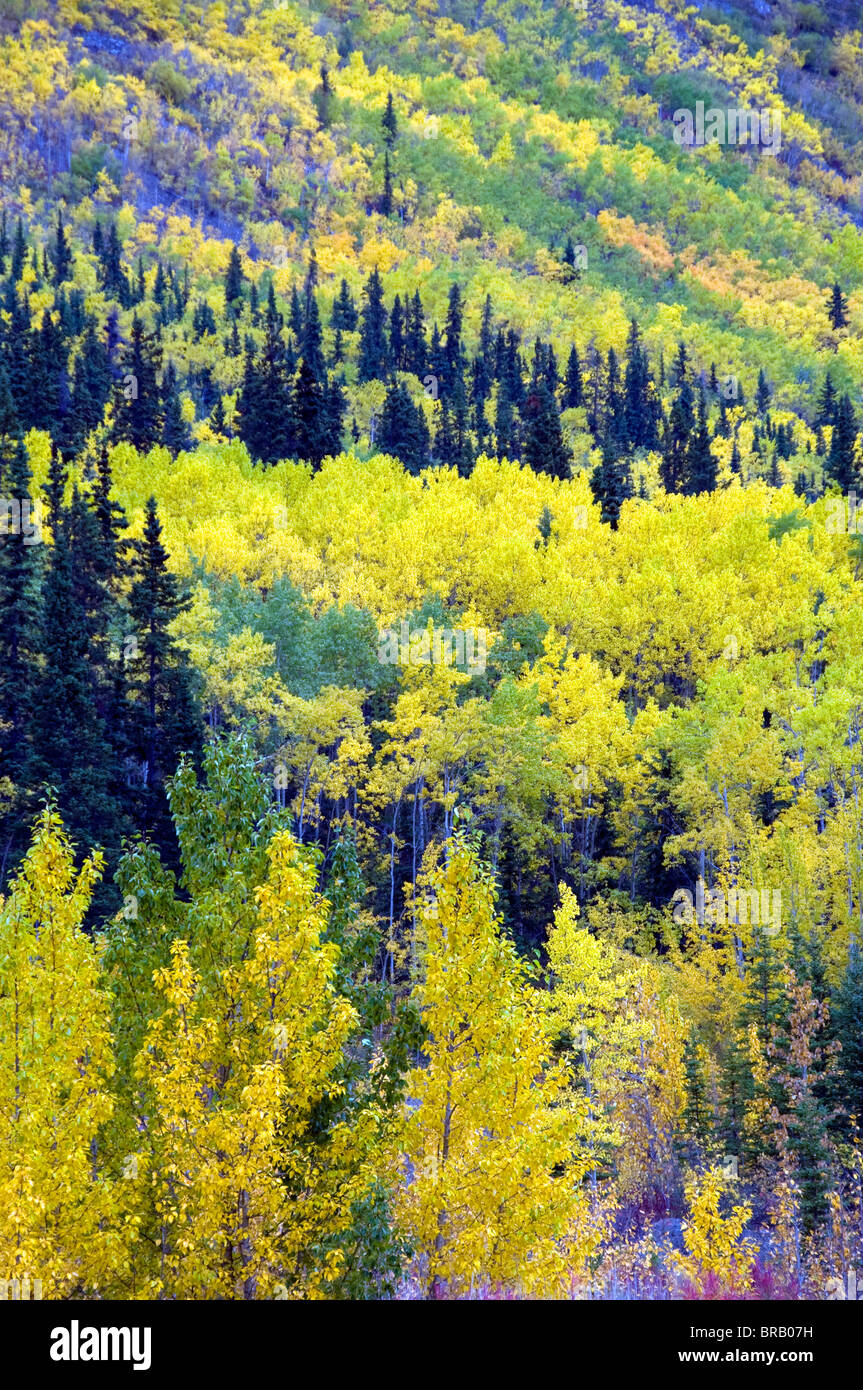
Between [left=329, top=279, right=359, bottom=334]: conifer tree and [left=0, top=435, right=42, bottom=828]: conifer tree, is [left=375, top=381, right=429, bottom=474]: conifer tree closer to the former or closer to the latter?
[left=329, top=279, right=359, bottom=334]: conifer tree

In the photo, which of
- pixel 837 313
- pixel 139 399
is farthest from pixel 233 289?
pixel 837 313

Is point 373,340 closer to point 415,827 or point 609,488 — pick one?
point 609,488

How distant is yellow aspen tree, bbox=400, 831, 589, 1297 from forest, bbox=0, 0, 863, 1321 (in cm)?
7

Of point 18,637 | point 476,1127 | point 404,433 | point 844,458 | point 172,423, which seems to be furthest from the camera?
point 404,433

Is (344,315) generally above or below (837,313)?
below

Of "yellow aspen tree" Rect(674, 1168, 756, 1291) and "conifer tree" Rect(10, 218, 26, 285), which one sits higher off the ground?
"conifer tree" Rect(10, 218, 26, 285)

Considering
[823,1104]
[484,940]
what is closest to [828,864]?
[823,1104]

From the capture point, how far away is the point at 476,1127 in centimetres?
1834

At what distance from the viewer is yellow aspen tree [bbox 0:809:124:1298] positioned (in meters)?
16.1

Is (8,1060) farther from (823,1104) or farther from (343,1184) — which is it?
(823,1104)

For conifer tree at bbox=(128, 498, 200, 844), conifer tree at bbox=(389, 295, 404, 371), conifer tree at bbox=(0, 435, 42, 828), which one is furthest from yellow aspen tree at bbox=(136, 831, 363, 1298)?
conifer tree at bbox=(389, 295, 404, 371)

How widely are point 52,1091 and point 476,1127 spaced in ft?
19.1

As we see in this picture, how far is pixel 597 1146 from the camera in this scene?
124ft

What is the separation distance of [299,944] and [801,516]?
6124 cm
